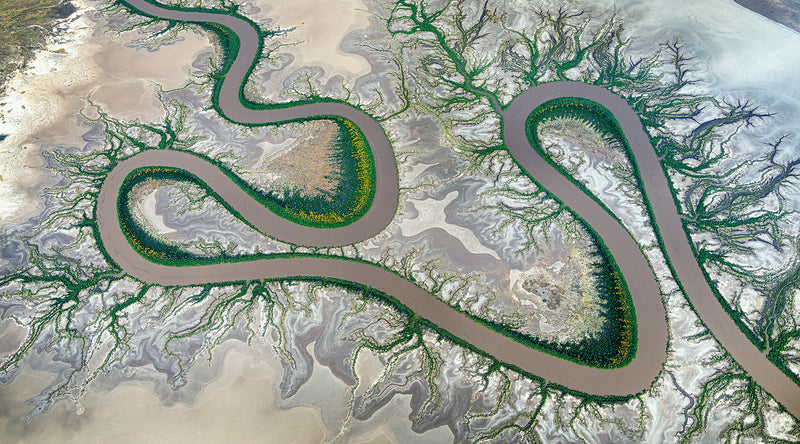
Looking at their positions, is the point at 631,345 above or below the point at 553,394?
above

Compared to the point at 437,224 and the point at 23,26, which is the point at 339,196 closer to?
the point at 437,224

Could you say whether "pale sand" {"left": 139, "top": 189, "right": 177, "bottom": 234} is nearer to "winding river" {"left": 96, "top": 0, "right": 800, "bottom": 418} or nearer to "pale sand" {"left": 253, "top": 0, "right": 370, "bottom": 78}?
"winding river" {"left": 96, "top": 0, "right": 800, "bottom": 418}

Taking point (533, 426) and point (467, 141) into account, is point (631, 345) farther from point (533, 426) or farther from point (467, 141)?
point (467, 141)

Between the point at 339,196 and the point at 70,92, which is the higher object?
the point at 339,196

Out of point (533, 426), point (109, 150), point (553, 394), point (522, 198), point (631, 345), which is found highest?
point (522, 198)

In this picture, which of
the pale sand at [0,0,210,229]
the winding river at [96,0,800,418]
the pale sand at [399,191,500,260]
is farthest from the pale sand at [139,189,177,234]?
the pale sand at [399,191,500,260]

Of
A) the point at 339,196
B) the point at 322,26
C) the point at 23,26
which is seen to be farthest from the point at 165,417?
the point at 23,26

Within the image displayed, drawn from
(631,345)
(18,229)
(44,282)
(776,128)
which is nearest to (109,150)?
(18,229)
